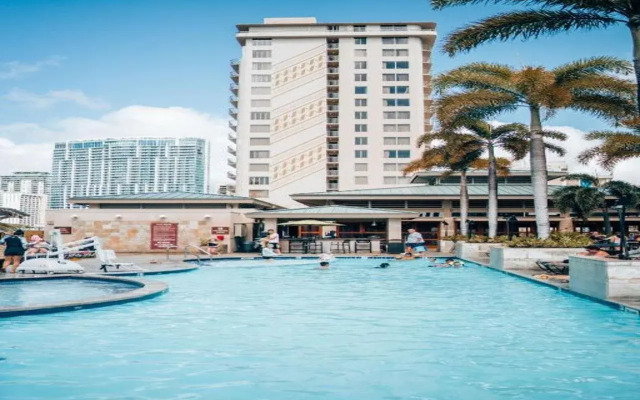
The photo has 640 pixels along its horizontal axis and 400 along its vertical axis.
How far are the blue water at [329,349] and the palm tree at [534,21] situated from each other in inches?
310

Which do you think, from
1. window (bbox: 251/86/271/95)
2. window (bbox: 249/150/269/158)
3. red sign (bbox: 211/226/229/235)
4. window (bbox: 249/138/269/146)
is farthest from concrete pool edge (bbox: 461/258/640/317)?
window (bbox: 251/86/271/95)

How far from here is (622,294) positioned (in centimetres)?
965

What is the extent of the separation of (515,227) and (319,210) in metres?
18.5

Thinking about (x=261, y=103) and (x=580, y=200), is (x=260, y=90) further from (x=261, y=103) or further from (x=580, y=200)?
(x=580, y=200)

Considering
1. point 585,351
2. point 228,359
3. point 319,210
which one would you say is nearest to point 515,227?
point 319,210

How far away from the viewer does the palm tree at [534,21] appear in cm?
1320

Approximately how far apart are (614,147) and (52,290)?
22.1m

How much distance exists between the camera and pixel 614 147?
68.4ft

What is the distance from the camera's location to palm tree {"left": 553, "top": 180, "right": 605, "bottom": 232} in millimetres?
34312

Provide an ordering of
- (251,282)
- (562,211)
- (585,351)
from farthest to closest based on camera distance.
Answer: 1. (562,211)
2. (251,282)
3. (585,351)

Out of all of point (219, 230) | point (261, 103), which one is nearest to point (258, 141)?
point (261, 103)

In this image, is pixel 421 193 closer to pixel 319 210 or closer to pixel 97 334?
→ pixel 319 210

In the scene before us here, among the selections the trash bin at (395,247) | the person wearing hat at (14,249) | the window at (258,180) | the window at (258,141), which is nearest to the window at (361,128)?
the window at (258,141)

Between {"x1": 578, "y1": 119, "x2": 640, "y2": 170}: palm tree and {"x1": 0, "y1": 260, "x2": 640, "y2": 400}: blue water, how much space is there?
11631 mm
